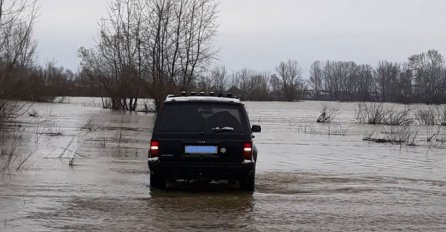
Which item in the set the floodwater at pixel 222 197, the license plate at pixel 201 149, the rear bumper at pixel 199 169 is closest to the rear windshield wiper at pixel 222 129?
the license plate at pixel 201 149

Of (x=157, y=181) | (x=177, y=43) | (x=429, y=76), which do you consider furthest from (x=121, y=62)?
(x=429, y=76)

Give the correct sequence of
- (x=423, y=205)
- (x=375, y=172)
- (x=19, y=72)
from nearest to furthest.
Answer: (x=423, y=205) → (x=375, y=172) → (x=19, y=72)

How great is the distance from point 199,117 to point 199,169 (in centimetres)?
86

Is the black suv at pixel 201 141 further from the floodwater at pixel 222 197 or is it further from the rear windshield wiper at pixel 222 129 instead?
the floodwater at pixel 222 197

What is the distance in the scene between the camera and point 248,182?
33.1ft

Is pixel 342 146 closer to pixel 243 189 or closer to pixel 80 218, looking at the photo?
pixel 243 189

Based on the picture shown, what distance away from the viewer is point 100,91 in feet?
195

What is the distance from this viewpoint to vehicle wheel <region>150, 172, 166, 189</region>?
394 inches

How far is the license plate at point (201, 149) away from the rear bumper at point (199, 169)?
197mm

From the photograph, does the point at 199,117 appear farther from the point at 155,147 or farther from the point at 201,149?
the point at 155,147

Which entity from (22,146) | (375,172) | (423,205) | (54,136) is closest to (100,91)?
(54,136)

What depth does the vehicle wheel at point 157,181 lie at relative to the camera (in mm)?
10018

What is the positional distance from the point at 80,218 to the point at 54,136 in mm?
15871

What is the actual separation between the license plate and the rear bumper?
20cm
